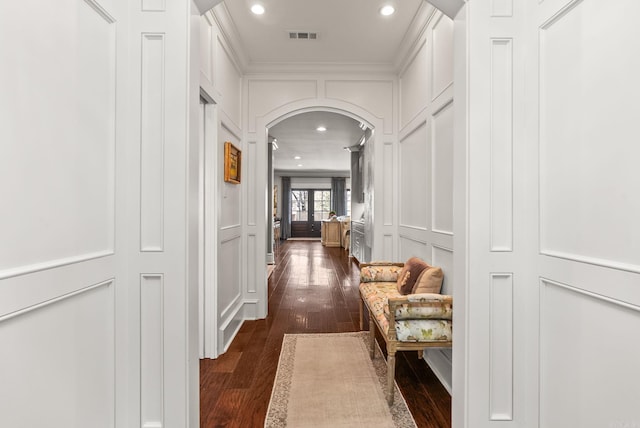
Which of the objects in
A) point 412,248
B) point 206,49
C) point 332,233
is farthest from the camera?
point 332,233

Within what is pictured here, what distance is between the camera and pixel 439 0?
1.65 m

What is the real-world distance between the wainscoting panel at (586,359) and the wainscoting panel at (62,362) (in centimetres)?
185

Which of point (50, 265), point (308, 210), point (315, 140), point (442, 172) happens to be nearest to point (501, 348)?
point (442, 172)

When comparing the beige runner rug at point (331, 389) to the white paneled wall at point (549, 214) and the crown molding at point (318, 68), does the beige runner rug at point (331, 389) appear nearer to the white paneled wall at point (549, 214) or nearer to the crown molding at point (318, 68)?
the white paneled wall at point (549, 214)

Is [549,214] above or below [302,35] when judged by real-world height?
below

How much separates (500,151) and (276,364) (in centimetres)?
219

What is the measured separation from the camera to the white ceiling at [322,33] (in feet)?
8.98

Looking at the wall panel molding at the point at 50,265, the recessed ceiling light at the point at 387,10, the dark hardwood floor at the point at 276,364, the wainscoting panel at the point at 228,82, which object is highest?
the recessed ceiling light at the point at 387,10

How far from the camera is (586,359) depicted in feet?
4.10

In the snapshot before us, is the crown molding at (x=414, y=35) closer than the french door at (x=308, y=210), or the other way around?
the crown molding at (x=414, y=35)

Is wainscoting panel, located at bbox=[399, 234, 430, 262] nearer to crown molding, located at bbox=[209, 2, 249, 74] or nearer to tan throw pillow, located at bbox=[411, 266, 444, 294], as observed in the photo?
tan throw pillow, located at bbox=[411, 266, 444, 294]

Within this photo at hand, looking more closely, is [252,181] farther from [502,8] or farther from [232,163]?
[502,8]

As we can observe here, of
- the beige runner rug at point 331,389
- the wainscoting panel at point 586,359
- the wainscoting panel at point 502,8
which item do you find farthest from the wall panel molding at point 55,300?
the wainscoting panel at point 502,8

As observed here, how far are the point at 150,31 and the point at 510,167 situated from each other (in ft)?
5.73
